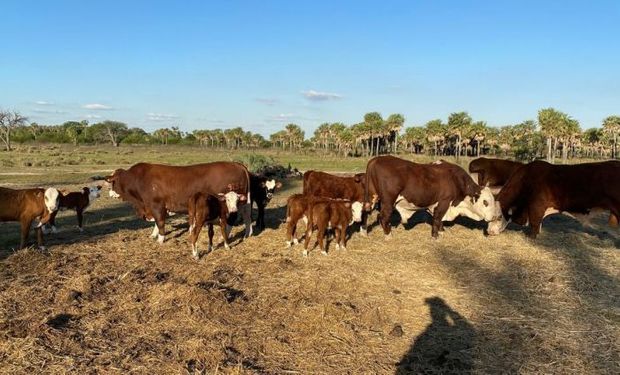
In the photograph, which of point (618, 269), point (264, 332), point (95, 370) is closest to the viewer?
point (95, 370)

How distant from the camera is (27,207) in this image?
875 centimetres

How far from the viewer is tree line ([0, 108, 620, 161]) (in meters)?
73.2

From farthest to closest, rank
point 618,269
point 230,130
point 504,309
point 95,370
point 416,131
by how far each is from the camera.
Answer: point 230,130
point 416,131
point 618,269
point 504,309
point 95,370

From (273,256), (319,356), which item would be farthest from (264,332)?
(273,256)

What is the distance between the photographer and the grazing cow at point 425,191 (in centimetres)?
1091

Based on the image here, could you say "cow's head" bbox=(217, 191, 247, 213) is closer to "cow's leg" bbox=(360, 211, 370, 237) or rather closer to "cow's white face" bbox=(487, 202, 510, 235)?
"cow's leg" bbox=(360, 211, 370, 237)

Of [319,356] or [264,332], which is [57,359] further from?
[319,356]

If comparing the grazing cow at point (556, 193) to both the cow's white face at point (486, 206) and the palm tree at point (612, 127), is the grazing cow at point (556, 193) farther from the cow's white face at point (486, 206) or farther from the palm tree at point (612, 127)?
the palm tree at point (612, 127)

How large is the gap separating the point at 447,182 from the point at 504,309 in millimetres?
5215

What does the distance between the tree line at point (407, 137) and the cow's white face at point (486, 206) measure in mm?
57217

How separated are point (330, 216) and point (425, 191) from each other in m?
3.01

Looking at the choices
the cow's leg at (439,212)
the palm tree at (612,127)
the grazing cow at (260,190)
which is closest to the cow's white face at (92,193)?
the grazing cow at (260,190)

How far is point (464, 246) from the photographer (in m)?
10.1

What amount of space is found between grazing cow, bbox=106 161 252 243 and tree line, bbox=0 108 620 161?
61.1 meters
